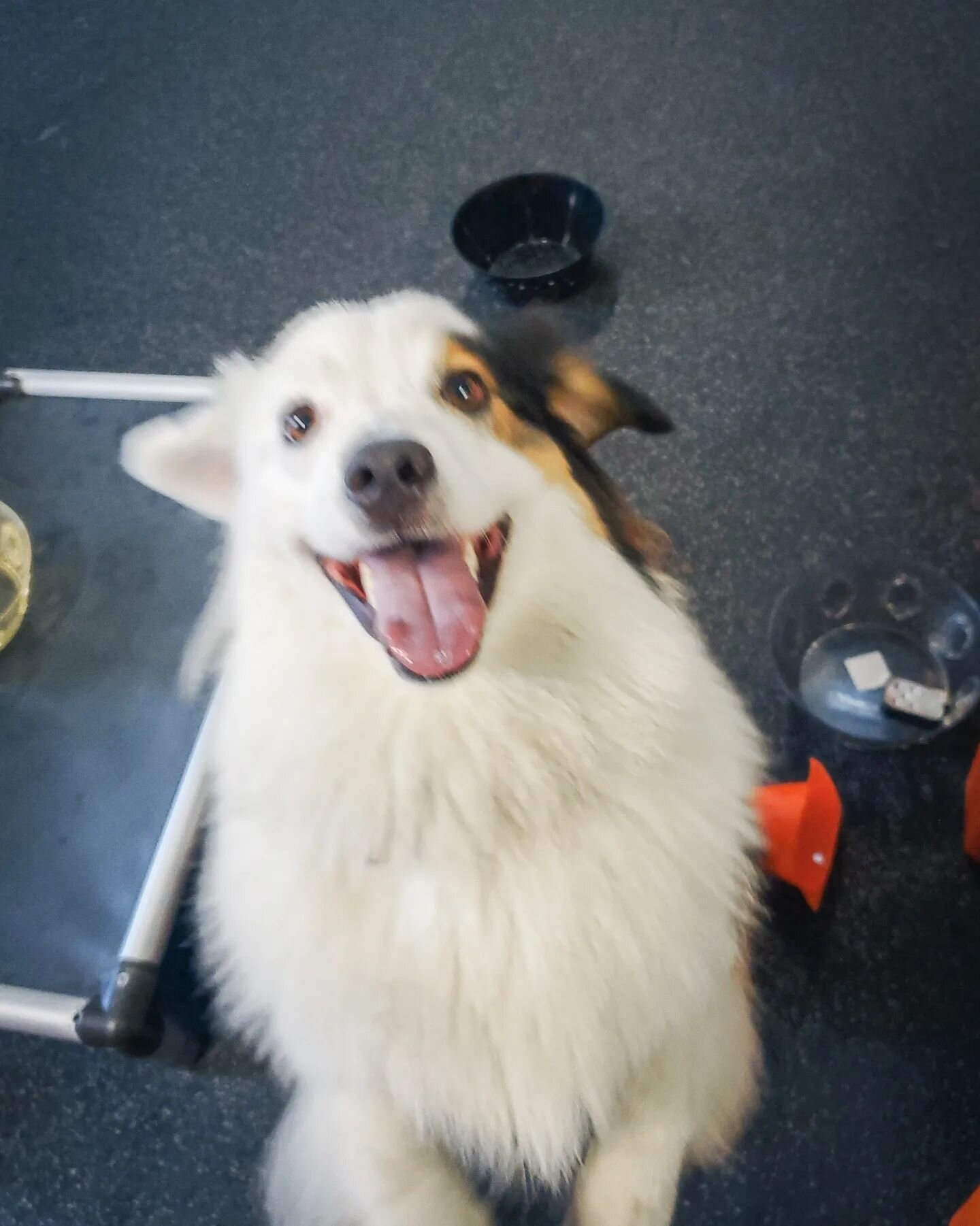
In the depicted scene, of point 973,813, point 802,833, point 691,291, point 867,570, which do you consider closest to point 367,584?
point 802,833

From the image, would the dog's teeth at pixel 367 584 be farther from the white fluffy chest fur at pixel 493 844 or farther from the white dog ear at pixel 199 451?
the white dog ear at pixel 199 451

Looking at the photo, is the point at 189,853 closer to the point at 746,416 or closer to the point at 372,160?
the point at 746,416

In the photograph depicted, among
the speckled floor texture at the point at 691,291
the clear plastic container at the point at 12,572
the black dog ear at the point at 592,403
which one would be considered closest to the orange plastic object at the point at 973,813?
the speckled floor texture at the point at 691,291

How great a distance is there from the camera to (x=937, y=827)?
159 centimetres

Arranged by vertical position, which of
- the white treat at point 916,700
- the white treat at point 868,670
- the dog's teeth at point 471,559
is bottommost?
the white treat at point 868,670

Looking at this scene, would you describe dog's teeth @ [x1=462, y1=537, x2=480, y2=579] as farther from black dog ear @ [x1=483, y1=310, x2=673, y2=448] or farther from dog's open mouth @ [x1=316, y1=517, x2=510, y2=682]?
black dog ear @ [x1=483, y1=310, x2=673, y2=448]

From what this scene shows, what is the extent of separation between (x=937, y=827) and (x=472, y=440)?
43.2 inches

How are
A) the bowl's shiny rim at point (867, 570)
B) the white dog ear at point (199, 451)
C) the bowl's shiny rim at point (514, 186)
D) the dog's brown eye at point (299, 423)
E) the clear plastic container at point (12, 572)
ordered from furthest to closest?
1. the bowl's shiny rim at point (514, 186)
2. the clear plastic container at point (12, 572)
3. the bowl's shiny rim at point (867, 570)
4. the white dog ear at point (199, 451)
5. the dog's brown eye at point (299, 423)

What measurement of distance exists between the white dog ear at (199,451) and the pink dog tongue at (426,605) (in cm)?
31

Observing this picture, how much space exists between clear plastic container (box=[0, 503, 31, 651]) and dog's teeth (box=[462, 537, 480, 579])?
3.74 ft

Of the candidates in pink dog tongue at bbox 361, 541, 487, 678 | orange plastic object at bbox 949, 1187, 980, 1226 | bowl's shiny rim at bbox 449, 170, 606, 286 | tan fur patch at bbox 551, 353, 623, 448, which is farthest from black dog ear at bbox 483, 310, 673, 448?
bowl's shiny rim at bbox 449, 170, 606, 286

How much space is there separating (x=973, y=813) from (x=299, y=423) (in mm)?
1161

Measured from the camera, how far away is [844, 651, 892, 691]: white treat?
5.75ft

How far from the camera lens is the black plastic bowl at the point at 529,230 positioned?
2.38 metres
